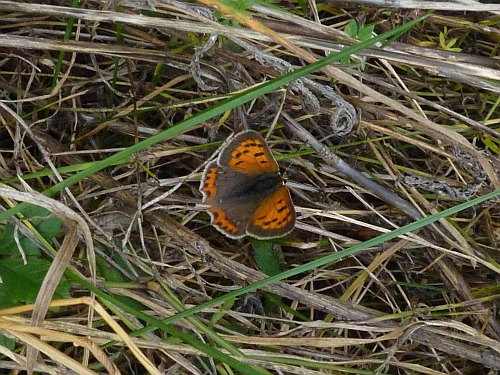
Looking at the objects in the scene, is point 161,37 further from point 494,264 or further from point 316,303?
Answer: point 494,264

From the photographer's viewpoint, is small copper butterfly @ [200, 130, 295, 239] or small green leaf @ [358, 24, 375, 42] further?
small copper butterfly @ [200, 130, 295, 239]

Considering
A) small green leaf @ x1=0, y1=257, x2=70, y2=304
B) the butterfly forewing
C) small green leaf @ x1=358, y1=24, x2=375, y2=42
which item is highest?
small green leaf @ x1=358, y1=24, x2=375, y2=42

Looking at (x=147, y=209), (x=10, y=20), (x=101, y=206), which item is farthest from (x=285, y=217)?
(x=10, y=20)

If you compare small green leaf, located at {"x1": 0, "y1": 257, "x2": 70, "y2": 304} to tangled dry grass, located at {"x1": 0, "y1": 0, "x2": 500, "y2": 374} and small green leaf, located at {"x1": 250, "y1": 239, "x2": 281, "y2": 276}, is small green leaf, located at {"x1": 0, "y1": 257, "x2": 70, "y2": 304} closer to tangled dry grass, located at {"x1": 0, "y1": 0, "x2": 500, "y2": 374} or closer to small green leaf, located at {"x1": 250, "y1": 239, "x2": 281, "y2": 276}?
tangled dry grass, located at {"x1": 0, "y1": 0, "x2": 500, "y2": 374}

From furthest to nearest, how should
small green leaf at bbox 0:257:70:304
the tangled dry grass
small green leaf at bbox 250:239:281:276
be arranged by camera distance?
small green leaf at bbox 250:239:281:276, the tangled dry grass, small green leaf at bbox 0:257:70:304

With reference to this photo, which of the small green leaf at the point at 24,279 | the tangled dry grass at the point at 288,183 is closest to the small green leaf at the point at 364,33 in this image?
the tangled dry grass at the point at 288,183

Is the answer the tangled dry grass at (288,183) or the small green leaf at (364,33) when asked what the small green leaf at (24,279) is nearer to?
the tangled dry grass at (288,183)

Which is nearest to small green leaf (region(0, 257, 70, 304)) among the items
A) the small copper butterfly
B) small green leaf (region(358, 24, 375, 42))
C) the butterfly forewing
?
the small copper butterfly
